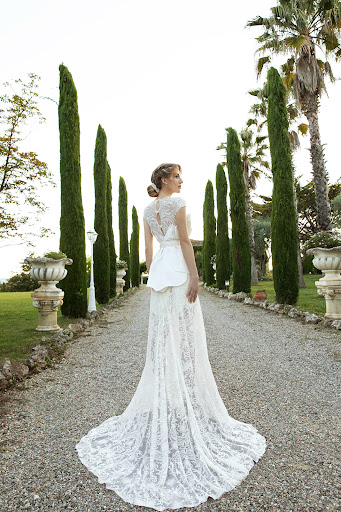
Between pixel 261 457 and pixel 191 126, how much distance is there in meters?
6.43

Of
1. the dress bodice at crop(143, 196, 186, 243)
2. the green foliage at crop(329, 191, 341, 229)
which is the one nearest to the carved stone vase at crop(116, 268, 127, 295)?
the green foliage at crop(329, 191, 341, 229)

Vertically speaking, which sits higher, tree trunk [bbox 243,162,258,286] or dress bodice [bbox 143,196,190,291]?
tree trunk [bbox 243,162,258,286]

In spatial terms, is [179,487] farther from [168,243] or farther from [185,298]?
[168,243]

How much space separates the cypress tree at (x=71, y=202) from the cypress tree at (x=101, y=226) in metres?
3.98

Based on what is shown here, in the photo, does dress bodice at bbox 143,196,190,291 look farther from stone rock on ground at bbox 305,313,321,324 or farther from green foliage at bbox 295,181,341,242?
green foliage at bbox 295,181,341,242

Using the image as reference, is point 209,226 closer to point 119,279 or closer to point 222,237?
point 222,237

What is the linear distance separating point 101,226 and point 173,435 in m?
11.6

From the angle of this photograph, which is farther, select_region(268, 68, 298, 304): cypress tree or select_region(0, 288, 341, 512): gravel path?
select_region(268, 68, 298, 304): cypress tree

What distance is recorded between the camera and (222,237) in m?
17.2

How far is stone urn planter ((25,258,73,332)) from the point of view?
5980 millimetres

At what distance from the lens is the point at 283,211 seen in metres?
9.43

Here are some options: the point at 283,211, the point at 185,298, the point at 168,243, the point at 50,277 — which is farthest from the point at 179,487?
the point at 283,211

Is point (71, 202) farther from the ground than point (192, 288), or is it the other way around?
point (71, 202)

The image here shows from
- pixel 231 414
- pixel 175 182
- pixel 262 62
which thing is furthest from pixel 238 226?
pixel 175 182
